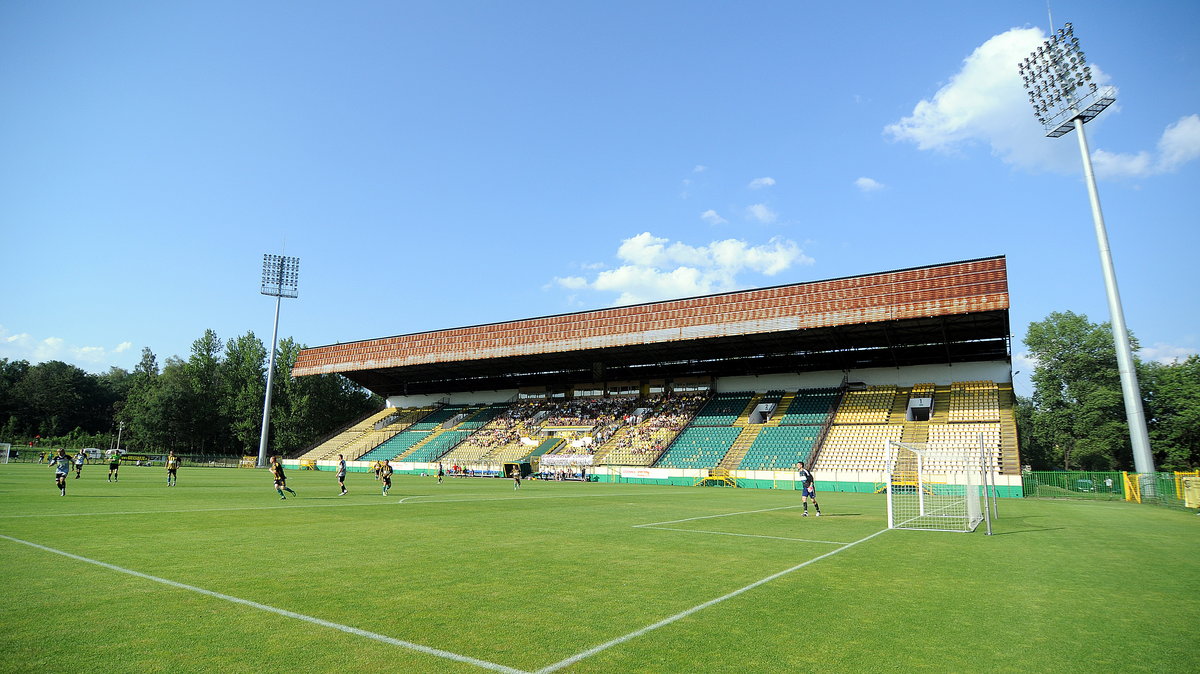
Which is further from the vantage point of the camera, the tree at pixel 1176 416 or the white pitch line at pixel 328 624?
the tree at pixel 1176 416

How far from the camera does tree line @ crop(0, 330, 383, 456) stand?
270 feet

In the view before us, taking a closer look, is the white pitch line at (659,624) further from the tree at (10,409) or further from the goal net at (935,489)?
the tree at (10,409)

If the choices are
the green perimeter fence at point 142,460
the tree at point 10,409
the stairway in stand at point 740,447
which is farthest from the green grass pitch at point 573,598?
the tree at point 10,409

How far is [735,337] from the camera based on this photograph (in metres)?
51.2

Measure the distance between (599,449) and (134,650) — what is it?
5054cm

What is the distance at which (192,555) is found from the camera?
11.4 metres

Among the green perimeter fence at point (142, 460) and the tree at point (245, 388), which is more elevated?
the tree at point (245, 388)

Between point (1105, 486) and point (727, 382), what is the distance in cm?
2995

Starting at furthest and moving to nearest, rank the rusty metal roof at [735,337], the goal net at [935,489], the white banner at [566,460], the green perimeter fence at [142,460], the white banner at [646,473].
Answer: the green perimeter fence at [142,460] → the white banner at [566,460] → the white banner at [646,473] → the rusty metal roof at [735,337] → the goal net at [935,489]

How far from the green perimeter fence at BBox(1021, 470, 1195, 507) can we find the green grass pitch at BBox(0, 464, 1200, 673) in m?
20.9

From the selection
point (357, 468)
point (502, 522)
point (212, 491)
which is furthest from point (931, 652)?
point (357, 468)

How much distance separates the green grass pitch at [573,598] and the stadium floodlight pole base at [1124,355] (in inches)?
912

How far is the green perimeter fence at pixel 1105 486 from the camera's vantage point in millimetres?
32938

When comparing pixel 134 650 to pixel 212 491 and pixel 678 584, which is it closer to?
pixel 678 584
